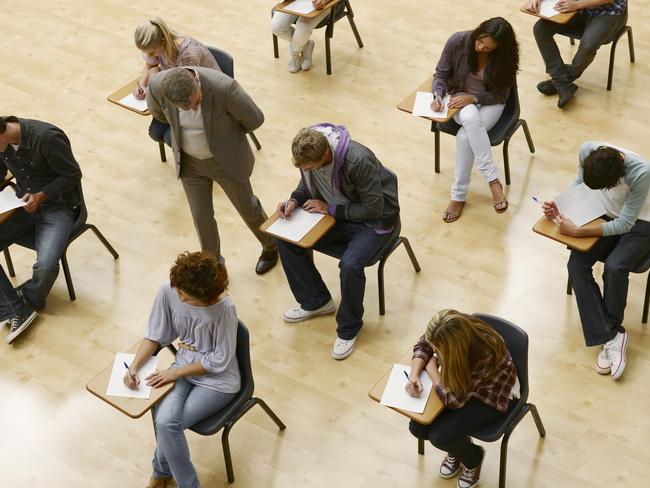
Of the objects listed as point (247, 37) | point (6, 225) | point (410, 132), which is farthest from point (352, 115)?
point (6, 225)

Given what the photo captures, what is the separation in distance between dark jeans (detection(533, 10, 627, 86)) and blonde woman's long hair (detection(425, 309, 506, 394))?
3.44 m

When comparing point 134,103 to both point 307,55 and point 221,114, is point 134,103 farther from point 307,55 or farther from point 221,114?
point 307,55

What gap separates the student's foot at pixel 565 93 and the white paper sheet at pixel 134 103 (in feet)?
9.99

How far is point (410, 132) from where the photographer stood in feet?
23.4

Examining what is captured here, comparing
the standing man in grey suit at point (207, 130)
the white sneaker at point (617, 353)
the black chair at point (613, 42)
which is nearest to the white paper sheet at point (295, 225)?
the standing man in grey suit at point (207, 130)

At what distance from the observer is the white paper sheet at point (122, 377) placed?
4.59 metres

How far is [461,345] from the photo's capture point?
416 cm

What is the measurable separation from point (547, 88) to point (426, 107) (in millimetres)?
1572

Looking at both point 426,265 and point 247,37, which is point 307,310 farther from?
point 247,37

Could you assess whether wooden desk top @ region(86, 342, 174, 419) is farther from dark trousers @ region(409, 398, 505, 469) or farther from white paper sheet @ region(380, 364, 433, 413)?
dark trousers @ region(409, 398, 505, 469)

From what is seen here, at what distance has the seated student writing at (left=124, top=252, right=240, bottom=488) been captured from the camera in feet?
14.9

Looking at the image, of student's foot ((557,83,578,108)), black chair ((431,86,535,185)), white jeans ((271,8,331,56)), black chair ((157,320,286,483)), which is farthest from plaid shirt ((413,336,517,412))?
white jeans ((271,8,331,56))

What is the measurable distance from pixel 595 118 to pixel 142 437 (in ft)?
13.2

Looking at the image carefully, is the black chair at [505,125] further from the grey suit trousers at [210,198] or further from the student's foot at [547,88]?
the grey suit trousers at [210,198]
